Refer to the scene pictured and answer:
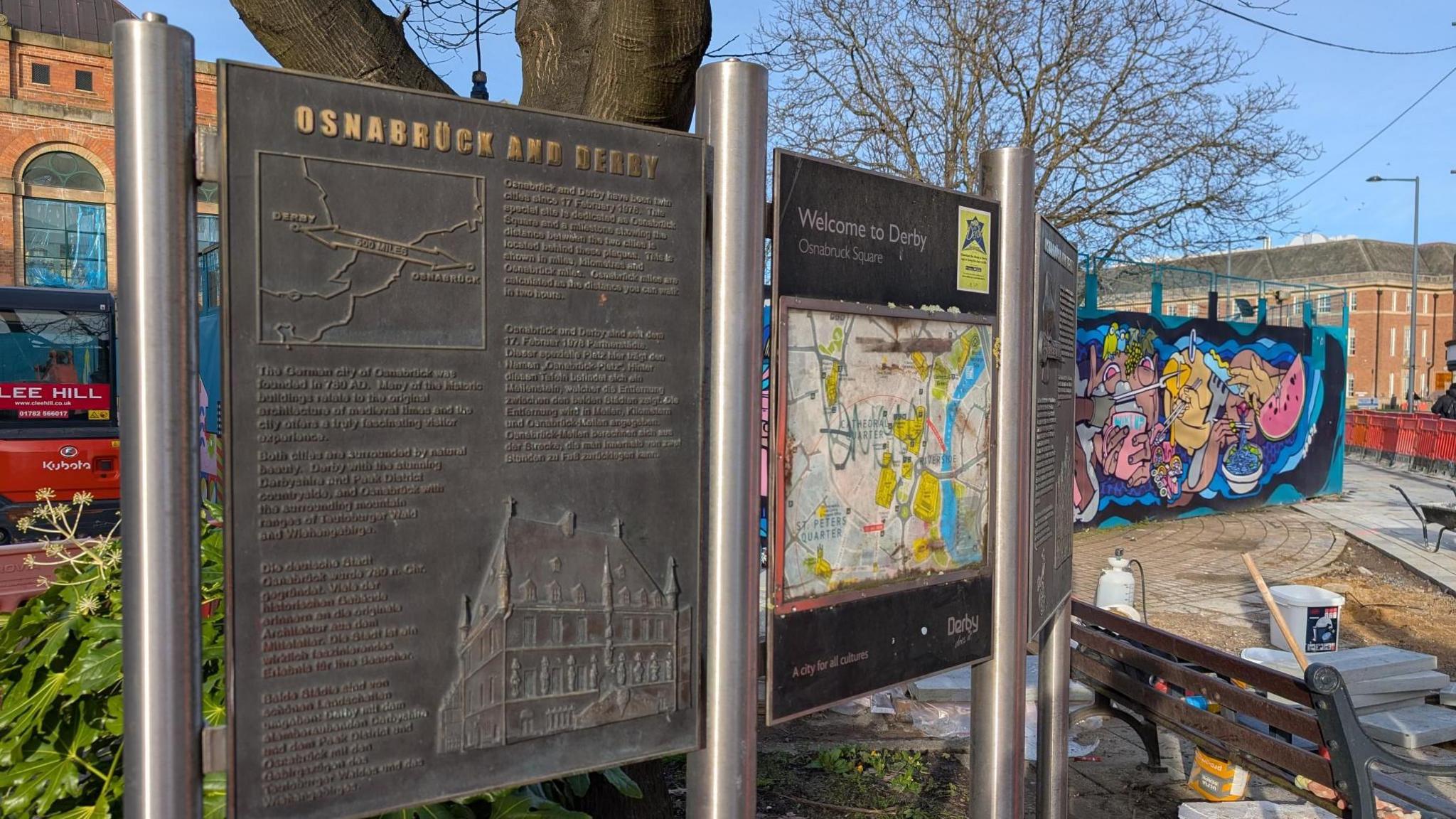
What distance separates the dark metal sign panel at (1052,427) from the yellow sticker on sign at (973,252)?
27 cm

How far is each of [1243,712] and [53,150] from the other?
122 ft

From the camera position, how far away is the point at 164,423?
5.41ft

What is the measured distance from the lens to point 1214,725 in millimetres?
4020

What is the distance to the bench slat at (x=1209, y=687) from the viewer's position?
357 cm

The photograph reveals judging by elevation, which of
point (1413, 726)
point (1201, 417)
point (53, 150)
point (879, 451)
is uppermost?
point (53, 150)

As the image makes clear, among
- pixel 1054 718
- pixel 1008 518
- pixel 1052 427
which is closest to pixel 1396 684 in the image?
pixel 1054 718

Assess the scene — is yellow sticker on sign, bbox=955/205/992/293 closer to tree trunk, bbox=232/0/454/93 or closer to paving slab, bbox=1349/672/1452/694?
tree trunk, bbox=232/0/454/93

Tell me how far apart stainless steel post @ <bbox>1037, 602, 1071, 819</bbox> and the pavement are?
8.18m

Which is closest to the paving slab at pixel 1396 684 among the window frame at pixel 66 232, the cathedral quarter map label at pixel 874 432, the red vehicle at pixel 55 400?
the cathedral quarter map label at pixel 874 432

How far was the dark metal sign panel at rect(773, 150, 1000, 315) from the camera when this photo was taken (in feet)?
7.50

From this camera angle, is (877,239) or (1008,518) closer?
(877,239)

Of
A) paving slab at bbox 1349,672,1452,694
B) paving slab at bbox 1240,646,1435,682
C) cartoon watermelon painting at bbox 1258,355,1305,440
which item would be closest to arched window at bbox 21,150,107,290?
cartoon watermelon painting at bbox 1258,355,1305,440

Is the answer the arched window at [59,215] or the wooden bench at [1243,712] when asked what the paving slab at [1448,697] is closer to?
the wooden bench at [1243,712]

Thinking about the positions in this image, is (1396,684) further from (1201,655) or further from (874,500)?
(874,500)
